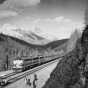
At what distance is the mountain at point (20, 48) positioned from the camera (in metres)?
6.69

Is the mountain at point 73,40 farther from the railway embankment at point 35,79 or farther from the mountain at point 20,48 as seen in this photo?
the railway embankment at point 35,79

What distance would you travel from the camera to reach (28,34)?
709 cm

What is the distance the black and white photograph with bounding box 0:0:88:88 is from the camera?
6.03 metres

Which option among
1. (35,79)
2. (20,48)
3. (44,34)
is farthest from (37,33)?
(35,79)

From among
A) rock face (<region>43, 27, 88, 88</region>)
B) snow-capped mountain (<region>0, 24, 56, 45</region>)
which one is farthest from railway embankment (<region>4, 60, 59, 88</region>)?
snow-capped mountain (<region>0, 24, 56, 45</region>)

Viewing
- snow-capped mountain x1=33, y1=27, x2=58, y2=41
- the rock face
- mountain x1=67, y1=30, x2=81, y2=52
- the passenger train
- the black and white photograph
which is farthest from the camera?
snow-capped mountain x1=33, y1=27, x2=58, y2=41

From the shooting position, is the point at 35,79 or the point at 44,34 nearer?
the point at 35,79

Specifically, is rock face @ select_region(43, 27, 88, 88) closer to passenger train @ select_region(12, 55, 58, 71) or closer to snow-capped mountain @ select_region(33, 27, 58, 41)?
passenger train @ select_region(12, 55, 58, 71)

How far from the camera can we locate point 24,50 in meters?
7.24

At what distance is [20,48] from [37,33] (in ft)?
3.69

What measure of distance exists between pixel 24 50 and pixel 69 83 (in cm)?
338

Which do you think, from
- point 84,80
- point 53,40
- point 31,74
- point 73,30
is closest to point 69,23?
point 73,30

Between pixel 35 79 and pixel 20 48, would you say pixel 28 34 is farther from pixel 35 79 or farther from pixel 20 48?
pixel 35 79

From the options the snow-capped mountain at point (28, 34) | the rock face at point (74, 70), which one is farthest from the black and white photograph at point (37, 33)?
the rock face at point (74, 70)
